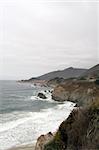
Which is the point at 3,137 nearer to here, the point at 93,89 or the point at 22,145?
the point at 22,145

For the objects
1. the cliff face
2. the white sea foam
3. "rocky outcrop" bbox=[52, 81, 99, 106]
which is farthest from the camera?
"rocky outcrop" bbox=[52, 81, 99, 106]

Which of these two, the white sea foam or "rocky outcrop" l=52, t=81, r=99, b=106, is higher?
"rocky outcrop" l=52, t=81, r=99, b=106

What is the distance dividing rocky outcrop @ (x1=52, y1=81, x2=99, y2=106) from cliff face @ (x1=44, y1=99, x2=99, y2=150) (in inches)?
1105

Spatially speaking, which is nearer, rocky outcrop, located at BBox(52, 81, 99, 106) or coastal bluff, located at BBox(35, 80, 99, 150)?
coastal bluff, located at BBox(35, 80, 99, 150)

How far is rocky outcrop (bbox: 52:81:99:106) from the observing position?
41.3m

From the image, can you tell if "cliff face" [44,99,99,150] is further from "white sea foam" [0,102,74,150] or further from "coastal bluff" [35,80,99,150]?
"white sea foam" [0,102,74,150]

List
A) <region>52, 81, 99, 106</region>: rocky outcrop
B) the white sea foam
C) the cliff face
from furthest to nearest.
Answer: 1. <region>52, 81, 99, 106</region>: rocky outcrop
2. the white sea foam
3. the cliff face

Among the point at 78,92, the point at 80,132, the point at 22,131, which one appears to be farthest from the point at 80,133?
the point at 78,92

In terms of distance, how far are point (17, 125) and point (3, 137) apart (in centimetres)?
458

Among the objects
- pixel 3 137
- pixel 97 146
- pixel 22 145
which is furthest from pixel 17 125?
pixel 97 146

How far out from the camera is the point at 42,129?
23.1m

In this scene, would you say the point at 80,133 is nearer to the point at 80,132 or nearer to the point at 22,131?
the point at 80,132

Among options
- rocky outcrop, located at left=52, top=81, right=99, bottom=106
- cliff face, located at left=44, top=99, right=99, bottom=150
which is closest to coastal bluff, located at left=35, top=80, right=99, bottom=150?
cliff face, located at left=44, top=99, right=99, bottom=150

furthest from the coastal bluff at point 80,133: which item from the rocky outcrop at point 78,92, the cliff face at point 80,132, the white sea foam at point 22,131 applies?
the rocky outcrop at point 78,92
